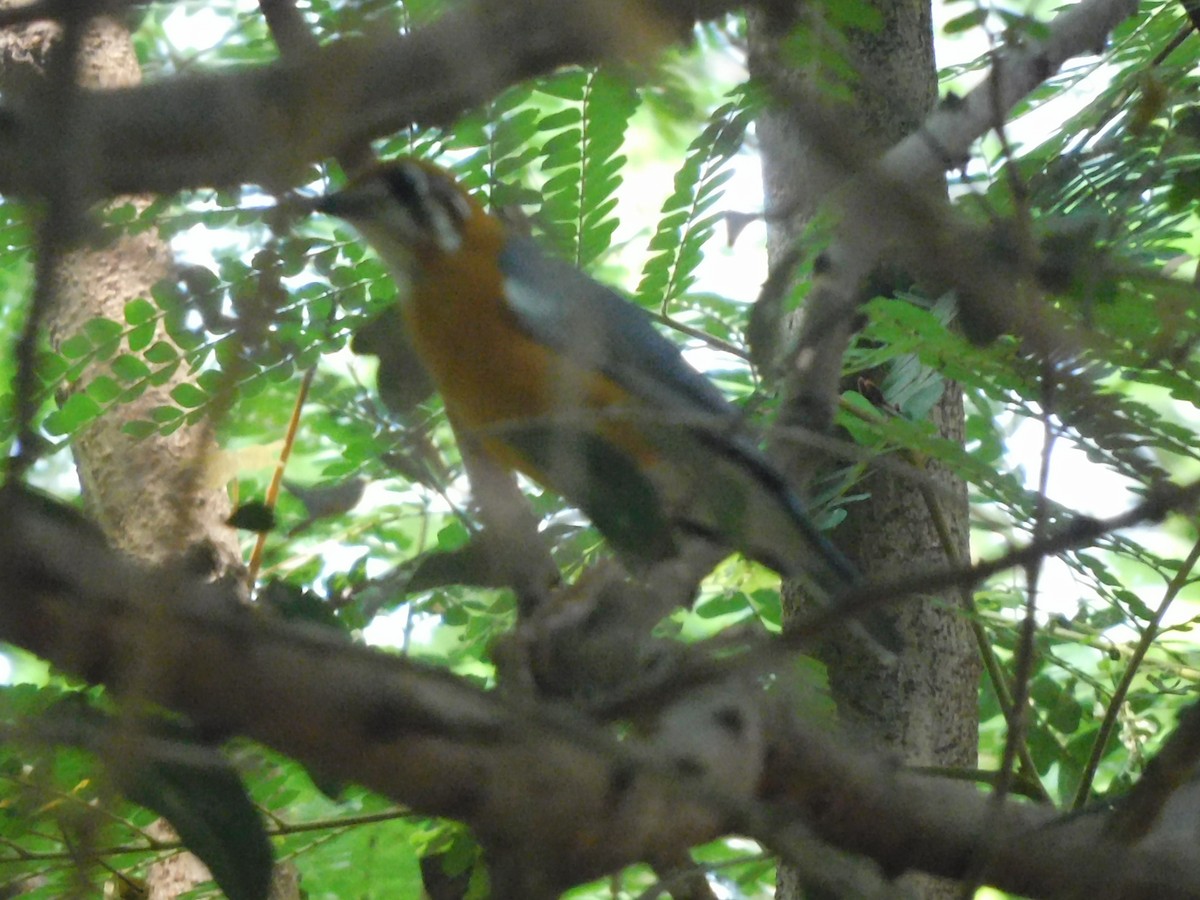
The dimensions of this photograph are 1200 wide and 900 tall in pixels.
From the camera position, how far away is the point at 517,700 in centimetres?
106

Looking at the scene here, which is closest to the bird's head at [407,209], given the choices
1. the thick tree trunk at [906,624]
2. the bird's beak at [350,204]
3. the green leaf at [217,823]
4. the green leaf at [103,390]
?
the bird's beak at [350,204]

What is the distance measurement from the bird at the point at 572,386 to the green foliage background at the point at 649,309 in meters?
0.09

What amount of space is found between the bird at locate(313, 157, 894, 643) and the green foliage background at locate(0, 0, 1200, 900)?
0.09m

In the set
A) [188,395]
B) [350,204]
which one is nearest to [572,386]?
[188,395]

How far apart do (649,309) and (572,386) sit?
1650mm

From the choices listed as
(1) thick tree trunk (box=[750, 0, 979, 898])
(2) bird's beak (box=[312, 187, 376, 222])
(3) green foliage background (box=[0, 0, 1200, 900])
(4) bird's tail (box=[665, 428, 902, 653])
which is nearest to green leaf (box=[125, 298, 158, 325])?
(3) green foliage background (box=[0, 0, 1200, 900])

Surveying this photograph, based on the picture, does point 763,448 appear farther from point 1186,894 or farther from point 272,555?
point 272,555

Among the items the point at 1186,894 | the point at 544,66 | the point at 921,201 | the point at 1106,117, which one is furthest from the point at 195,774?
the point at 1106,117

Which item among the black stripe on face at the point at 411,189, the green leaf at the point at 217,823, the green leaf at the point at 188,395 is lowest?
the green leaf at the point at 217,823

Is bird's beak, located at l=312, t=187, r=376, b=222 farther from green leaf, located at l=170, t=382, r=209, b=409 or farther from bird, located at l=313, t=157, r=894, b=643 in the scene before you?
green leaf, located at l=170, t=382, r=209, b=409

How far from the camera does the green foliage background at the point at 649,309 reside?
5.63 feet

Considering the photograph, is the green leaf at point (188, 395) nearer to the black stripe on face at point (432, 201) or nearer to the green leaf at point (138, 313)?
the green leaf at point (138, 313)

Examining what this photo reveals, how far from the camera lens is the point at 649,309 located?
2.99m

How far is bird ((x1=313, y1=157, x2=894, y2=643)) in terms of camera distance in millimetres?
1731
